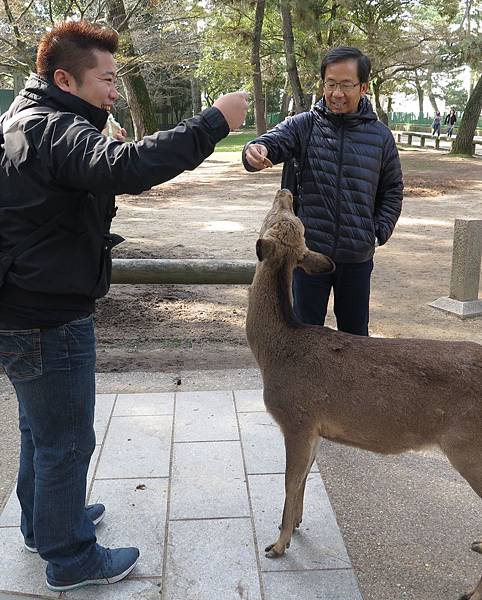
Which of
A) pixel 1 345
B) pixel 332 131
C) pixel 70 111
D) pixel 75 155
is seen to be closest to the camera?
pixel 75 155

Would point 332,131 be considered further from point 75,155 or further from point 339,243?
point 75,155

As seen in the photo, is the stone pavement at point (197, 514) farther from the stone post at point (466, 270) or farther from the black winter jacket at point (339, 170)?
the stone post at point (466, 270)

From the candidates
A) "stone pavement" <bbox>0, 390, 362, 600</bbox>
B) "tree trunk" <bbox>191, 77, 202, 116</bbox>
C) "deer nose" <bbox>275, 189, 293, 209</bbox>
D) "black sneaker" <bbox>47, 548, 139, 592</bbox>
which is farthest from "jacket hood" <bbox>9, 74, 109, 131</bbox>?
"tree trunk" <bbox>191, 77, 202, 116</bbox>

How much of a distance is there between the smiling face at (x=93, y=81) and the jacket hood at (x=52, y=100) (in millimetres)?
25

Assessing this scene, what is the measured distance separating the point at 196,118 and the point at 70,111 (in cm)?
47

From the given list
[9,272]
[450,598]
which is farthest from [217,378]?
[9,272]

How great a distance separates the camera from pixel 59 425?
237cm

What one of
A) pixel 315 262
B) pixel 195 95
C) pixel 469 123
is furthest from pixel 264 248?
pixel 195 95

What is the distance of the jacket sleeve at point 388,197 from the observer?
140 inches

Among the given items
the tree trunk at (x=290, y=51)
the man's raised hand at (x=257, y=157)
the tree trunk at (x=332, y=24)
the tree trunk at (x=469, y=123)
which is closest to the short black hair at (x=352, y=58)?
the man's raised hand at (x=257, y=157)

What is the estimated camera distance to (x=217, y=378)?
15.7 feet

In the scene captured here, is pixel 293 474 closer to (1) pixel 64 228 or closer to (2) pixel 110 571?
(2) pixel 110 571

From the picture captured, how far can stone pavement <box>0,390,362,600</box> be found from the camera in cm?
267

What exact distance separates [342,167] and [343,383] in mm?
1314
